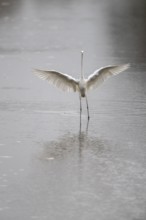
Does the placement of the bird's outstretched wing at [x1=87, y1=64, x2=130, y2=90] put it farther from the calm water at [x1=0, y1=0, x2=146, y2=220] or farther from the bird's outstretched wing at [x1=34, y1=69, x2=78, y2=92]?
the calm water at [x1=0, y1=0, x2=146, y2=220]

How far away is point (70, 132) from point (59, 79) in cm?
148

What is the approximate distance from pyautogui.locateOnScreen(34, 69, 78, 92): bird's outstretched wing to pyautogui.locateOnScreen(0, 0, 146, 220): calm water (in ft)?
1.27

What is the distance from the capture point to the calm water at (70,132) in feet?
26.4

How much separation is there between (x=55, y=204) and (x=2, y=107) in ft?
15.2

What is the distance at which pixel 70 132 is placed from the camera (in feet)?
35.7

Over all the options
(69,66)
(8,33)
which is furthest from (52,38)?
(69,66)

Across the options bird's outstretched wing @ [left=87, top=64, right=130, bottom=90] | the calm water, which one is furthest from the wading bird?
the calm water

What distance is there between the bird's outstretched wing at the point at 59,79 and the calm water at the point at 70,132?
386 millimetres

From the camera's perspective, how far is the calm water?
26.4ft

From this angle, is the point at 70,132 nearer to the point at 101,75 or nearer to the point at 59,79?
the point at 59,79

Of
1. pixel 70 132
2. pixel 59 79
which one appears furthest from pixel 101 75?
pixel 70 132

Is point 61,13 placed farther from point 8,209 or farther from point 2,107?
point 8,209

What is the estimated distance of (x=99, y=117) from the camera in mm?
11703

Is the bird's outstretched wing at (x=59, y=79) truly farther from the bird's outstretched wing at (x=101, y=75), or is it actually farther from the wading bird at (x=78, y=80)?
the bird's outstretched wing at (x=101, y=75)
